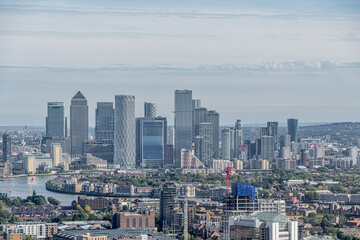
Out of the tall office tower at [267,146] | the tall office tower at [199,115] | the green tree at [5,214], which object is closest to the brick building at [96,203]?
the green tree at [5,214]

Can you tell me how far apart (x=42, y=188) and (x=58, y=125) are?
29320 mm

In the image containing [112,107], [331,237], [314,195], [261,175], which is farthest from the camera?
[112,107]

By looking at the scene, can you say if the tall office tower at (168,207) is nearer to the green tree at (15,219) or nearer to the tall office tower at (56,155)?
the green tree at (15,219)

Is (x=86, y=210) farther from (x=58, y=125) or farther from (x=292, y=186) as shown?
(x=58, y=125)

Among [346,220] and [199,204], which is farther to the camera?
[199,204]

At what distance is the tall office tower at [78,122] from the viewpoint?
231ft

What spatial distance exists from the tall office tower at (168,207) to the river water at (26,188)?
8147 mm

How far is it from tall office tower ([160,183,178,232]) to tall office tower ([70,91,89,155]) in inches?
1642

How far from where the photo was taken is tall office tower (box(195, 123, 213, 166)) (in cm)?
6122

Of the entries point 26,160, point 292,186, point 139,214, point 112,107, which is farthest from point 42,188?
point 112,107

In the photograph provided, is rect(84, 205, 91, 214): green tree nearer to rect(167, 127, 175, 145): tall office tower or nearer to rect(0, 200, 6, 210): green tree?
rect(0, 200, 6, 210): green tree

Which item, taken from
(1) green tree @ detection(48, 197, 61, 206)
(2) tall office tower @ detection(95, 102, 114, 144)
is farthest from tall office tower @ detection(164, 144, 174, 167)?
(1) green tree @ detection(48, 197, 61, 206)

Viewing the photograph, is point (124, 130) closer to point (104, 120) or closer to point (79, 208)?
point (104, 120)

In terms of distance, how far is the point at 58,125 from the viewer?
240ft
